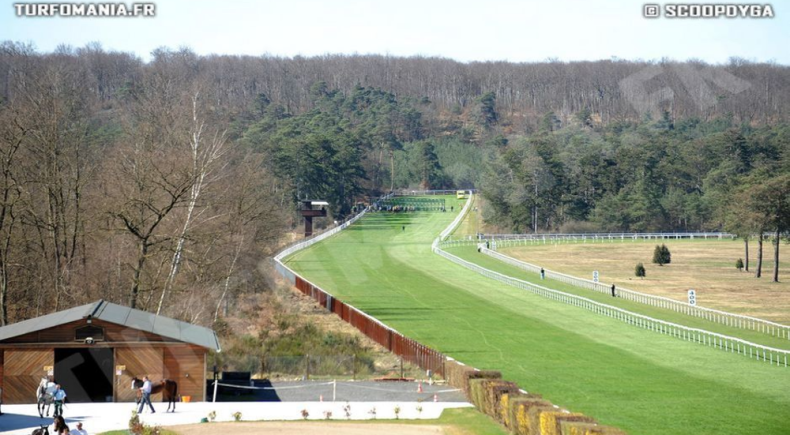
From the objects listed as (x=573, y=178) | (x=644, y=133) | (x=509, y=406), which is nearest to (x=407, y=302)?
(x=509, y=406)

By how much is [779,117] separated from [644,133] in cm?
4545

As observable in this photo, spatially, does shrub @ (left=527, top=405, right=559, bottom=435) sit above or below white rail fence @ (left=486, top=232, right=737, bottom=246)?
below

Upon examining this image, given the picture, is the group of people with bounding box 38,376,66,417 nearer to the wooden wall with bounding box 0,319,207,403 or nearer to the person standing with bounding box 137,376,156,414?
the person standing with bounding box 137,376,156,414

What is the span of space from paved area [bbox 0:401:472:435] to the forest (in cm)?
1291

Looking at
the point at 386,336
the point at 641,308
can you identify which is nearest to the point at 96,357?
the point at 386,336

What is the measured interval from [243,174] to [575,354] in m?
36.2

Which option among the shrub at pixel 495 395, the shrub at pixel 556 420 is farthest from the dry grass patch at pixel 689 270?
Answer: the shrub at pixel 556 420

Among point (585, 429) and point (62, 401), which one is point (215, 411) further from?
point (585, 429)

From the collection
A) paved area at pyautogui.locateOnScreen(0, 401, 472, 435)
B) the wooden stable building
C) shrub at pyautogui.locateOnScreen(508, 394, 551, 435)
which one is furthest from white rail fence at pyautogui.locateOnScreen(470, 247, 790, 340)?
the wooden stable building

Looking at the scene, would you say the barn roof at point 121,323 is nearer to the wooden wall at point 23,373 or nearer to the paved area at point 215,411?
the wooden wall at point 23,373

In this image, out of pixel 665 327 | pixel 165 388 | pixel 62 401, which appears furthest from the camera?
pixel 665 327

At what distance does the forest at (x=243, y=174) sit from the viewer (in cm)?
4703

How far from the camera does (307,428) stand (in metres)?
27.5

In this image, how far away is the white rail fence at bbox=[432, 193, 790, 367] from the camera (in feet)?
135
